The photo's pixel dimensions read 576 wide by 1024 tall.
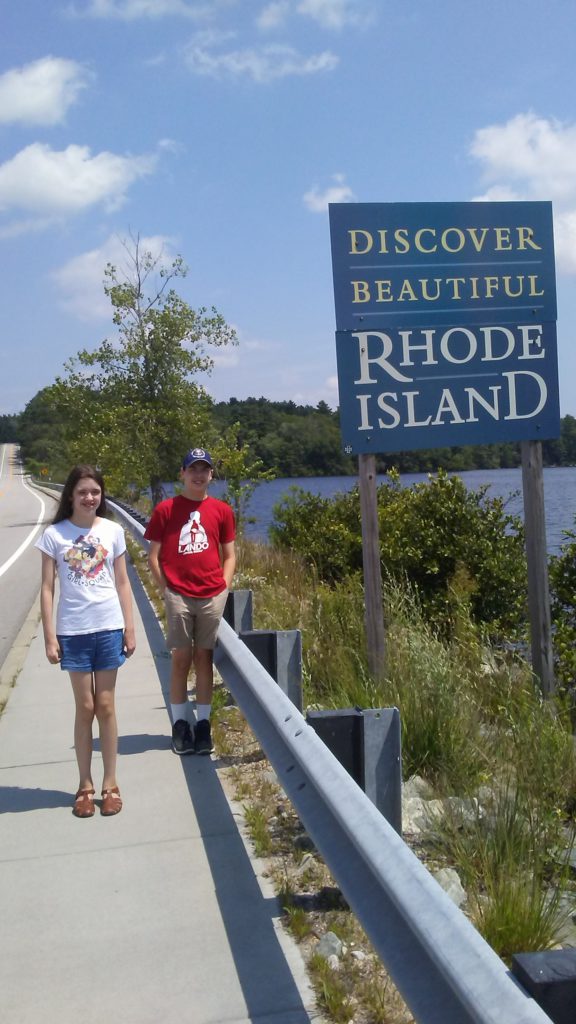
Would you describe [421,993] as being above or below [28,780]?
above

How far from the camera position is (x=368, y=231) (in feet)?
21.2

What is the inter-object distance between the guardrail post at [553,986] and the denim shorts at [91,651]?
129 inches

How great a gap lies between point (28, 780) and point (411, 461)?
25394 millimetres

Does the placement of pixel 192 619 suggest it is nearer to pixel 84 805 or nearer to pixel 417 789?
pixel 84 805

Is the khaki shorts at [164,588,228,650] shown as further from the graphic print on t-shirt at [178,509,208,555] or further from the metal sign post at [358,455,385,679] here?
the metal sign post at [358,455,385,679]

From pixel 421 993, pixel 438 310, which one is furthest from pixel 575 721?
pixel 421 993

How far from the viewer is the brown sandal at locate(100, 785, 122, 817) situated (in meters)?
4.73

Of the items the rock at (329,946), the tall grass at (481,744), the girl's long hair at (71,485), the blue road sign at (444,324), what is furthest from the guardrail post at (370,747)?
the blue road sign at (444,324)

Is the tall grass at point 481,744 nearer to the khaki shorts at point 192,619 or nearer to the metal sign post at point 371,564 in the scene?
the metal sign post at point 371,564

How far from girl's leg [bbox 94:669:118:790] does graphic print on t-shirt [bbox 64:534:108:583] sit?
20.1 inches

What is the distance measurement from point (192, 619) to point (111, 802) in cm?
128

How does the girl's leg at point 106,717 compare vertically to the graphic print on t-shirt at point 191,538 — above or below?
below

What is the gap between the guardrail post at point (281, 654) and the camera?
536cm

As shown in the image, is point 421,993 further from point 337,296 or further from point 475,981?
point 337,296
